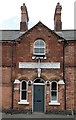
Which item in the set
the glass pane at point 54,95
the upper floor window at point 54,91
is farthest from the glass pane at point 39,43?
the glass pane at point 54,95

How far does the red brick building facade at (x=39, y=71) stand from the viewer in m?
23.8

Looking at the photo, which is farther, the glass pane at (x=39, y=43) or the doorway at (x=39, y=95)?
the glass pane at (x=39, y=43)

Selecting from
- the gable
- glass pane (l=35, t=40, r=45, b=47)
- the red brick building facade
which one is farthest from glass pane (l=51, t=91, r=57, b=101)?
the gable

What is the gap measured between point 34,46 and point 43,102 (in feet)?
16.3

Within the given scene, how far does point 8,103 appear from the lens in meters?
24.0

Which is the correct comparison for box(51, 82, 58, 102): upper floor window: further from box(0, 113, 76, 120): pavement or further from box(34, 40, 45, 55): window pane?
box(34, 40, 45, 55): window pane

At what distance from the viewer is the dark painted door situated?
24.0 meters

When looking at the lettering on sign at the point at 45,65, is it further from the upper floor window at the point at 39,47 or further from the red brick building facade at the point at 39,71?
the upper floor window at the point at 39,47

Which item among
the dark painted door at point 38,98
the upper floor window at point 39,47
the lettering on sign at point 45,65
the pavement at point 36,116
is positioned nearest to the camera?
the pavement at point 36,116

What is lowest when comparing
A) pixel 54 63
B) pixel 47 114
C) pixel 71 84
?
pixel 47 114

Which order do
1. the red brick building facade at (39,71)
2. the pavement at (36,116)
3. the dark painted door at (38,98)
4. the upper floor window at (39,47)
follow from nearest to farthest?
the pavement at (36,116) → the red brick building facade at (39,71) → the dark painted door at (38,98) → the upper floor window at (39,47)

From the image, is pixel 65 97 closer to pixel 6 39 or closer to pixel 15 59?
pixel 15 59

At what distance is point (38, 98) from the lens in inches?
949

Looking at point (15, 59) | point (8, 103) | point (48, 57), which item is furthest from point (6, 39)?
point (8, 103)
